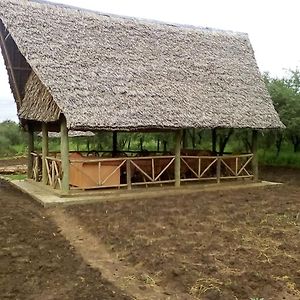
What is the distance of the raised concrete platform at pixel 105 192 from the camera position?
37.2 ft

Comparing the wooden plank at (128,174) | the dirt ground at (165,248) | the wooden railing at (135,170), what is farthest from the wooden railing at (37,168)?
the wooden plank at (128,174)

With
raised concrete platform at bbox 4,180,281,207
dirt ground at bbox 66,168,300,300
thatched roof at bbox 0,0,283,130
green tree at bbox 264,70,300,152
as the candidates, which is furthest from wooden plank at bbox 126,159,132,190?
green tree at bbox 264,70,300,152

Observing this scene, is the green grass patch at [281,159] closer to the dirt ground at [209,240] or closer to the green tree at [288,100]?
the green tree at [288,100]

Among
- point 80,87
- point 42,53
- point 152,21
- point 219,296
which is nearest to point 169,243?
point 219,296

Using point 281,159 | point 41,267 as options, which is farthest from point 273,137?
point 41,267

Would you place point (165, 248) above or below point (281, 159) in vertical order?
below

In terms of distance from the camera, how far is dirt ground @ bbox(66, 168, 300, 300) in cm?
582

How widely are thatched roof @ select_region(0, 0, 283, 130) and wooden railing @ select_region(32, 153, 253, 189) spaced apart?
131 cm

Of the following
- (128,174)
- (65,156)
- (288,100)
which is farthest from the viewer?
(288,100)

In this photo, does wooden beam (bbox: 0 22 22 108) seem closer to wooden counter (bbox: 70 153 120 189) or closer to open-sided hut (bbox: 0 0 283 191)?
open-sided hut (bbox: 0 0 283 191)

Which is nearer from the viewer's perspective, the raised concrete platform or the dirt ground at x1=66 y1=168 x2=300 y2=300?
the dirt ground at x1=66 y1=168 x2=300 y2=300

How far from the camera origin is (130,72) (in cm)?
1320

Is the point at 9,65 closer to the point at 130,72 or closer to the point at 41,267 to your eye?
the point at 130,72

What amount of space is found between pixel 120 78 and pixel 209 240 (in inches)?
253
